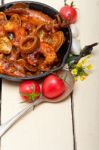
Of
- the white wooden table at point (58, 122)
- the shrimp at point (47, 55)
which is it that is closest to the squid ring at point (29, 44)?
the shrimp at point (47, 55)

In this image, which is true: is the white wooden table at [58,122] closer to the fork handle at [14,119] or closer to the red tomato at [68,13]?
the fork handle at [14,119]

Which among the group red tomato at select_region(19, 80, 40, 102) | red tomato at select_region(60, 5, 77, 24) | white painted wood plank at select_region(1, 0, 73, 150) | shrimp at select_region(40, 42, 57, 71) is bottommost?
white painted wood plank at select_region(1, 0, 73, 150)

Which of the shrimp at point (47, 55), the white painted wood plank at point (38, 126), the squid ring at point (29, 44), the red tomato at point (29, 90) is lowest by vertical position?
the white painted wood plank at point (38, 126)

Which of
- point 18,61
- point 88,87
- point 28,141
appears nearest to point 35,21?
point 18,61

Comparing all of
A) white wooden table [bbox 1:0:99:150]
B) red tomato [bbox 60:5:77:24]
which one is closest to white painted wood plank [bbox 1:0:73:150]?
white wooden table [bbox 1:0:99:150]

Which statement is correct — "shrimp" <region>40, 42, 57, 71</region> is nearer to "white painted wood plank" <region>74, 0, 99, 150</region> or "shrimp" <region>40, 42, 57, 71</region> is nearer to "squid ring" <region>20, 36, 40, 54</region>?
"squid ring" <region>20, 36, 40, 54</region>
